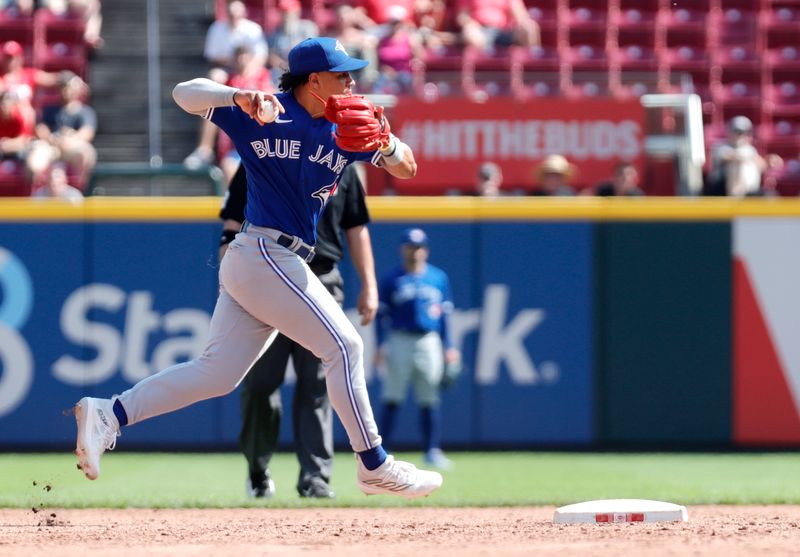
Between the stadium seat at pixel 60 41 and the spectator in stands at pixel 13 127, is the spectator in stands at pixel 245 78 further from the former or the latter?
the stadium seat at pixel 60 41

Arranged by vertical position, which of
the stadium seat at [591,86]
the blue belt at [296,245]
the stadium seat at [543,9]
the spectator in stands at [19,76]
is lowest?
the blue belt at [296,245]

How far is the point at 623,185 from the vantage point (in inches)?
447

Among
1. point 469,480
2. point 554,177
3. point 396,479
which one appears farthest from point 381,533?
point 554,177

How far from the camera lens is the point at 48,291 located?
414 inches

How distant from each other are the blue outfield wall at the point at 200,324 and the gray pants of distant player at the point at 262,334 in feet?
16.2

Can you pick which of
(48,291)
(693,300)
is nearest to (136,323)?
(48,291)

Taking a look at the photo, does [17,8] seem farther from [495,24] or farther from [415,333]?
[415,333]

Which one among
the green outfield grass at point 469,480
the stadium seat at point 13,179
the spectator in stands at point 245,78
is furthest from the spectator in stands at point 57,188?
the green outfield grass at point 469,480

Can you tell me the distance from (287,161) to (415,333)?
183 inches

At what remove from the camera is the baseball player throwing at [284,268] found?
5414 millimetres

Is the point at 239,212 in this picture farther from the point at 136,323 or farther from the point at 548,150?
the point at 548,150

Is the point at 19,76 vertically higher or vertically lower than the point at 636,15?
lower

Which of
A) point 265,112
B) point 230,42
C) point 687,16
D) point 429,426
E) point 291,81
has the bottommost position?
point 429,426

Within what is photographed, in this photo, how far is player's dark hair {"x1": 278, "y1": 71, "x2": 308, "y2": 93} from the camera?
18.2 feet
